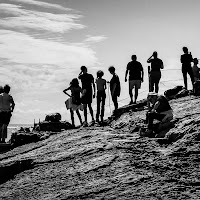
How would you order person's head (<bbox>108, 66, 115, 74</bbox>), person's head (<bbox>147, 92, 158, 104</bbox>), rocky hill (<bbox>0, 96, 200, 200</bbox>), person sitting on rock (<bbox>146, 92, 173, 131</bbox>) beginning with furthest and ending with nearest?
1. person's head (<bbox>108, 66, 115, 74</bbox>)
2. person's head (<bbox>147, 92, 158, 104</bbox>)
3. person sitting on rock (<bbox>146, 92, 173, 131</bbox>)
4. rocky hill (<bbox>0, 96, 200, 200</bbox>)

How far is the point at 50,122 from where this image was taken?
18.2m

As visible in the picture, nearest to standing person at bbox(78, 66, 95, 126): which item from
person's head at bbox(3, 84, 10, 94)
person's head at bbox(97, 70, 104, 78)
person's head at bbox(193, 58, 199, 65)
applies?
person's head at bbox(97, 70, 104, 78)

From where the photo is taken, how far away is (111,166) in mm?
9312

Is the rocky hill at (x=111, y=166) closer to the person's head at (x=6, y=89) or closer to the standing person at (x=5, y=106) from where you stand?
the standing person at (x=5, y=106)

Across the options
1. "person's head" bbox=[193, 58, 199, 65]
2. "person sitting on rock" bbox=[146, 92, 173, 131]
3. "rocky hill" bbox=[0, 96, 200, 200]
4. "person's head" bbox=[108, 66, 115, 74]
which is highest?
"person's head" bbox=[193, 58, 199, 65]

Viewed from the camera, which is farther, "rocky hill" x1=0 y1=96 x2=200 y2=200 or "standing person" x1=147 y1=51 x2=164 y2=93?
"standing person" x1=147 y1=51 x2=164 y2=93

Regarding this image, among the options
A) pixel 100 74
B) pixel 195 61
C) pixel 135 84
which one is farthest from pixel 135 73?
pixel 195 61

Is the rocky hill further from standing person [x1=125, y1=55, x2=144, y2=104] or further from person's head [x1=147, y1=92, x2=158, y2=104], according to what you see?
standing person [x1=125, y1=55, x2=144, y2=104]

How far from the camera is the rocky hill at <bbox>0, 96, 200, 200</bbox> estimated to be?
7.99m

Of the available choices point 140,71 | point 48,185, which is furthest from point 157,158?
point 140,71

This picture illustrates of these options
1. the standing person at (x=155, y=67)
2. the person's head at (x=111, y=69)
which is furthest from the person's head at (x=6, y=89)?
the standing person at (x=155, y=67)

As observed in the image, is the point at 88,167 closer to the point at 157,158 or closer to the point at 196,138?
the point at 157,158

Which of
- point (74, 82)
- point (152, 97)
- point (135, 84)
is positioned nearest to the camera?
point (152, 97)

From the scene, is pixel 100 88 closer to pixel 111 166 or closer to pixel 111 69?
pixel 111 69
